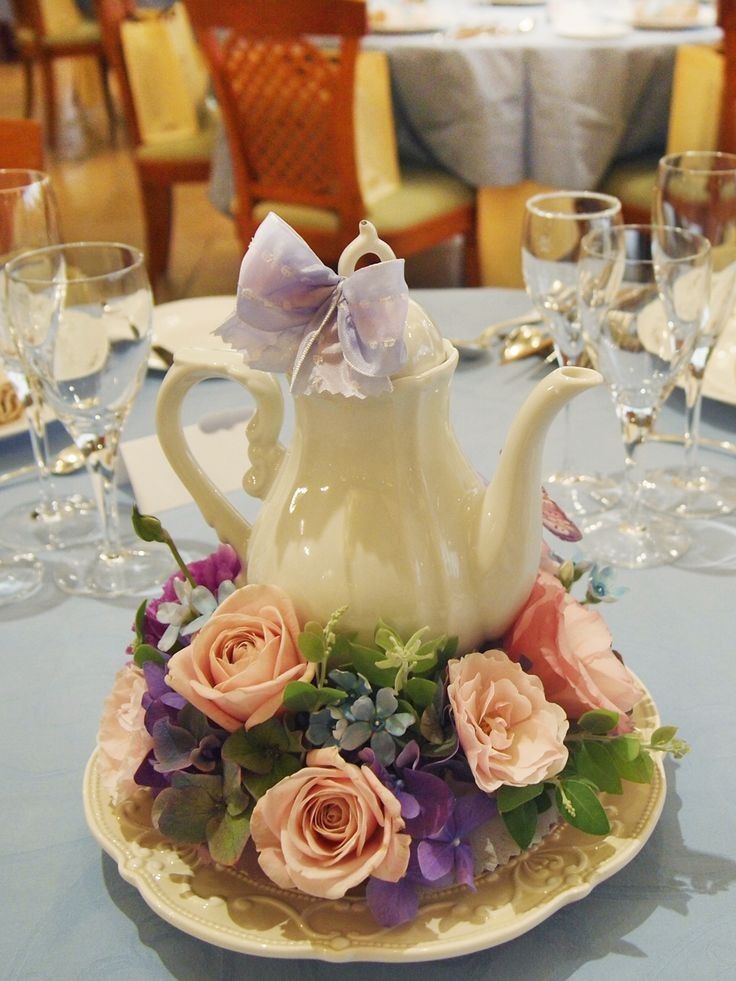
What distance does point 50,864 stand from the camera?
0.54 m

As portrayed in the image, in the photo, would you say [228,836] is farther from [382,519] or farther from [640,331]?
[640,331]

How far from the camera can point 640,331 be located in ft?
2.57

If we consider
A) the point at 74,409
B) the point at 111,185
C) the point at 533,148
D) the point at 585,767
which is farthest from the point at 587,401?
the point at 111,185

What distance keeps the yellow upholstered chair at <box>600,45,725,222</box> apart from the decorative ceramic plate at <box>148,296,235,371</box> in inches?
50.9

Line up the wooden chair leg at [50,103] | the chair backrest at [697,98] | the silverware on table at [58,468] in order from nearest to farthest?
the silverware on table at [58,468] < the chair backrest at [697,98] < the wooden chair leg at [50,103]

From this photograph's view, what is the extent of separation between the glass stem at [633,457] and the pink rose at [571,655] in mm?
313

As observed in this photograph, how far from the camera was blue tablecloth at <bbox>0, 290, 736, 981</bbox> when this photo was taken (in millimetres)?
467

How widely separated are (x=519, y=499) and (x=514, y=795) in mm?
135

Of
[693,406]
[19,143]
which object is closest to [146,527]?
[693,406]

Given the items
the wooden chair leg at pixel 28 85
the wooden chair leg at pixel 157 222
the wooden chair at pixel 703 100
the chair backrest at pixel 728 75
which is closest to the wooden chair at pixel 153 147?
the wooden chair leg at pixel 157 222

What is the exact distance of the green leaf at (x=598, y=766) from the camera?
1.62 ft

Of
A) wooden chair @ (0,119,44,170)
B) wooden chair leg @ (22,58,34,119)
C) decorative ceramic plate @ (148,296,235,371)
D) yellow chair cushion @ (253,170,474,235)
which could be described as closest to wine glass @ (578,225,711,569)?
decorative ceramic plate @ (148,296,235,371)

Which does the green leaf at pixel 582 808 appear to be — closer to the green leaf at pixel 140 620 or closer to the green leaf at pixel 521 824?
the green leaf at pixel 521 824

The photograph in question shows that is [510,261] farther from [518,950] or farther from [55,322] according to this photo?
[518,950]
